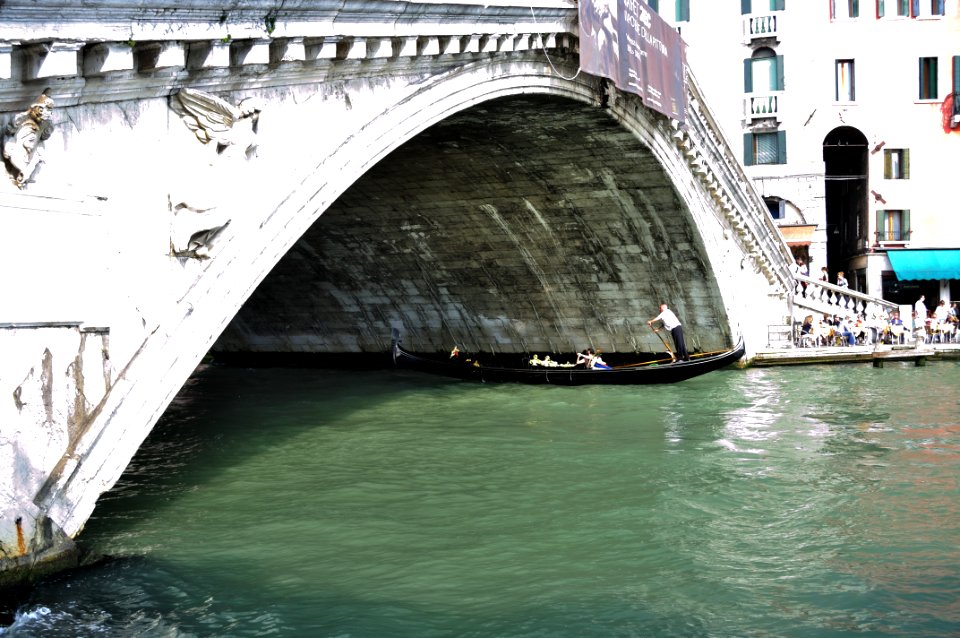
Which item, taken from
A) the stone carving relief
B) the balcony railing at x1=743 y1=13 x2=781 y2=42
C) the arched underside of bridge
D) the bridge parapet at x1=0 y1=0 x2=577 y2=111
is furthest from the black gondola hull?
the balcony railing at x1=743 y1=13 x2=781 y2=42

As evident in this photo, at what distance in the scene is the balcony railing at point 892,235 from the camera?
64.9ft

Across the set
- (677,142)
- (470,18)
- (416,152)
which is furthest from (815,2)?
(470,18)

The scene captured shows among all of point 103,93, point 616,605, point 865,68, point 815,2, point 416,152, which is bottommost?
point 616,605

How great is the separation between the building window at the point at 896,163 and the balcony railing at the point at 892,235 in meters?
0.97

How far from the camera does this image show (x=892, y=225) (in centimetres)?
1986

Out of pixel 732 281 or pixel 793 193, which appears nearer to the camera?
pixel 732 281

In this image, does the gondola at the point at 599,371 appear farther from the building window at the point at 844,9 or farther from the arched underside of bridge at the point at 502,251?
the building window at the point at 844,9

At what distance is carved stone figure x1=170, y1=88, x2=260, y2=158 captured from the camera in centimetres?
540

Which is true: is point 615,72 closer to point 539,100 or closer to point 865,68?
point 539,100

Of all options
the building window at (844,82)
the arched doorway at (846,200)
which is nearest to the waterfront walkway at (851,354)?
the arched doorway at (846,200)

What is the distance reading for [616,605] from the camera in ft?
15.7

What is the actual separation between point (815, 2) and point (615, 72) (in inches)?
443

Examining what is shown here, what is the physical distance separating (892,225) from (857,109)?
219cm

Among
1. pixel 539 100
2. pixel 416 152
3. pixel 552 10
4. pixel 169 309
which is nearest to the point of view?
pixel 169 309
